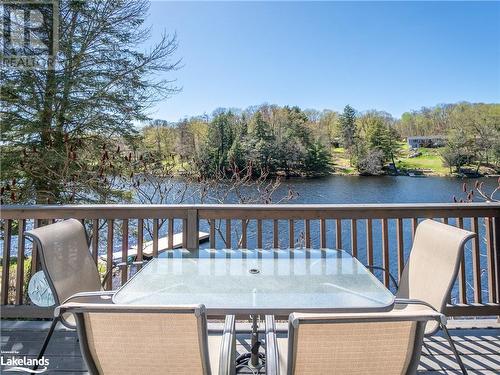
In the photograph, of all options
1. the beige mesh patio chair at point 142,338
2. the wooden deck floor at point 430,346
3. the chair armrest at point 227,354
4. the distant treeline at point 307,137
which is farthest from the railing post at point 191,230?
the distant treeline at point 307,137

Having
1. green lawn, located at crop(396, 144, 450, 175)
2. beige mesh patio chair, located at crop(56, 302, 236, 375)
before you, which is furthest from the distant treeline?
beige mesh patio chair, located at crop(56, 302, 236, 375)

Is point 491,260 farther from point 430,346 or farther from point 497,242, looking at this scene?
point 430,346

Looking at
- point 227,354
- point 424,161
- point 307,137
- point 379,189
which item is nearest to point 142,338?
point 227,354

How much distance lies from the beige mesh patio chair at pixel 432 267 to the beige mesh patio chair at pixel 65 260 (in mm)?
1962

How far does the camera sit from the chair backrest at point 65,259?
185cm

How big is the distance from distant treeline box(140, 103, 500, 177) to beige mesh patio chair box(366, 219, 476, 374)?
4432mm

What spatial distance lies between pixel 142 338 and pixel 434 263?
1692mm

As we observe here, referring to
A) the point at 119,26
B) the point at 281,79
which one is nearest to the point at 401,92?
the point at 281,79

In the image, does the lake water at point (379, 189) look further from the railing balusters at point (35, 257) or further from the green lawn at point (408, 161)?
the railing balusters at point (35, 257)

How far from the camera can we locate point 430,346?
2252mm

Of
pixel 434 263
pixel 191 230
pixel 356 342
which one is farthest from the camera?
pixel 191 230

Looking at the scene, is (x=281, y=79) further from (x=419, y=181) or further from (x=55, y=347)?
(x=55, y=347)

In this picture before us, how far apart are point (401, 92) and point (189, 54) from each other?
2040cm

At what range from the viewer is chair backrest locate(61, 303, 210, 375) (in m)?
1.00
